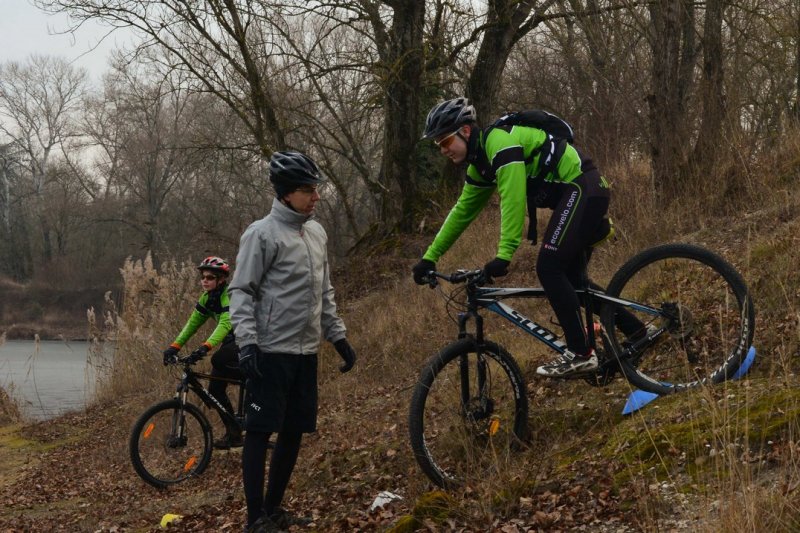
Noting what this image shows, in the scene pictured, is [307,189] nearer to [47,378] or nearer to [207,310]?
[207,310]

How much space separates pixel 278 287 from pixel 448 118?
4.46ft

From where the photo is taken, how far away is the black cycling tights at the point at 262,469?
494 cm

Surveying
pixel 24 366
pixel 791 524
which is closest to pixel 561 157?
Answer: pixel 791 524

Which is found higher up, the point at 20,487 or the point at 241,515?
the point at 241,515

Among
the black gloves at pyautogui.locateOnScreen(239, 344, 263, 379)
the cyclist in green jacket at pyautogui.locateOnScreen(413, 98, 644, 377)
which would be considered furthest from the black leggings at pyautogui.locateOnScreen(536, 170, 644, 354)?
the black gloves at pyautogui.locateOnScreen(239, 344, 263, 379)

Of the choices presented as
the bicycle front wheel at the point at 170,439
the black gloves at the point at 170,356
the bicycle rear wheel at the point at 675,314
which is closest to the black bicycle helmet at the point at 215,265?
the black gloves at the point at 170,356

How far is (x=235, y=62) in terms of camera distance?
56.2 ft

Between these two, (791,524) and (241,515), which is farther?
(241,515)

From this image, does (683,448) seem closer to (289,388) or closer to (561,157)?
(561,157)

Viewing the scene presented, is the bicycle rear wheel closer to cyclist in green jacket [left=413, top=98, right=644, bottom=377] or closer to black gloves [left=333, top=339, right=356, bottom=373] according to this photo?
cyclist in green jacket [left=413, top=98, right=644, bottom=377]

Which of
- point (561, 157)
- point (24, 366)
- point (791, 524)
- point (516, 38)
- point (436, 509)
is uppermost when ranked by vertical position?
point (516, 38)

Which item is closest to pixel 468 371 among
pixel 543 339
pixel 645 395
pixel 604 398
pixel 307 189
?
pixel 543 339

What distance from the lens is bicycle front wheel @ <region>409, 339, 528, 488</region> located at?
15.9 ft

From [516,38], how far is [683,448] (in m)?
13.8
